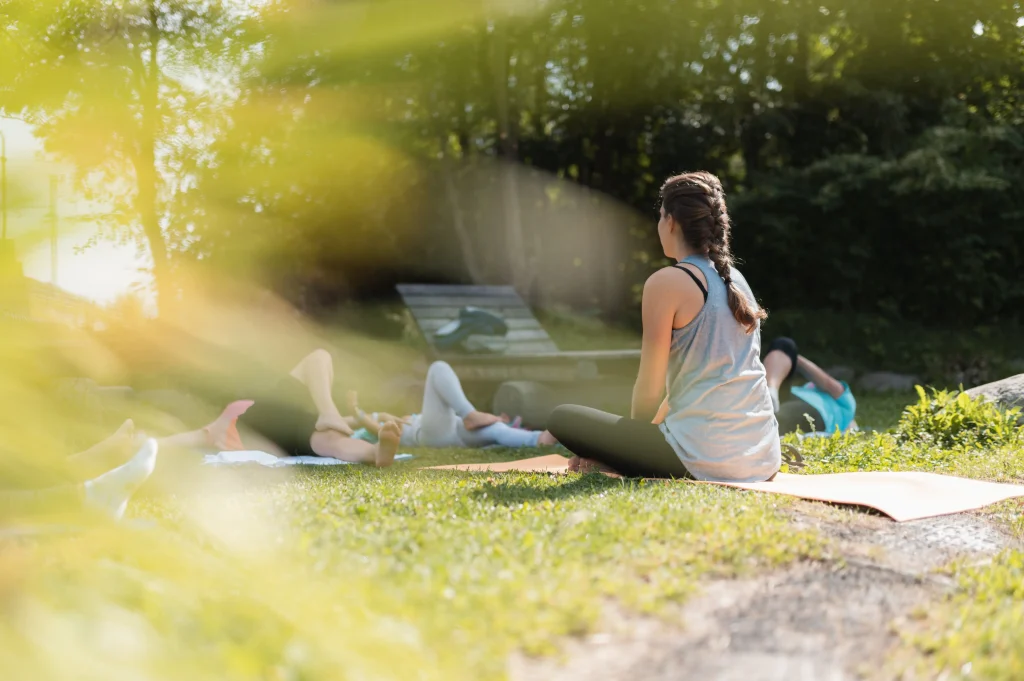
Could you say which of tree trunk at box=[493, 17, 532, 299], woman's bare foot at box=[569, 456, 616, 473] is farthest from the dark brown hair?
tree trunk at box=[493, 17, 532, 299]

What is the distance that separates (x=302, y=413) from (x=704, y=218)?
2727 mm

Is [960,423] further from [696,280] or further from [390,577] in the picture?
[390,577]

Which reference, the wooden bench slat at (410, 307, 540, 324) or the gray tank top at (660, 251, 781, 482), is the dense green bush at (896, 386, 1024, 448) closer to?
the gray tank top at (660, 251, 781, 482)

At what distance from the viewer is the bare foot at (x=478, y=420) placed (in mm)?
6277

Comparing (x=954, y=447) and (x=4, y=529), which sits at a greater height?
(x=4, y=529)

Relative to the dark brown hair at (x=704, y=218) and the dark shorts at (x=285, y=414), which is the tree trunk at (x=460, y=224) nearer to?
the dark shorts at (x=285, y=414)

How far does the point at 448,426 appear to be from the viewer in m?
6.51

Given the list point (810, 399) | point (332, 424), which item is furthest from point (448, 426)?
point (810, 399)

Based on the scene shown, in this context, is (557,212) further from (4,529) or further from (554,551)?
(4,529)

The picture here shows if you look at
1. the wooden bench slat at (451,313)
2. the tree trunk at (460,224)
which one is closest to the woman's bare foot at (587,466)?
the wooden bench slat at (451,313)

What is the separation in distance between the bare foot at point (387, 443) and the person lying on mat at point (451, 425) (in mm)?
1219

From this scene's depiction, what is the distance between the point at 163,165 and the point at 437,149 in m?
12.4

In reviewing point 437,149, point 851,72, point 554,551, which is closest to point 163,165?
point 554,551

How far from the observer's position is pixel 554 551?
8.02ft
